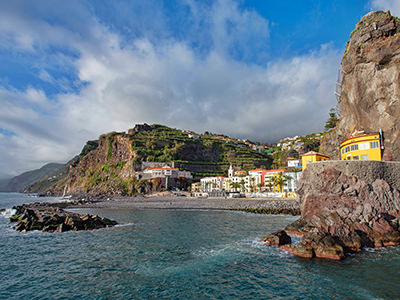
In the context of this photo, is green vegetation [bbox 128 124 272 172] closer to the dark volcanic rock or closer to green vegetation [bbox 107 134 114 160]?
green vegetation [bbox 107 134 114 160]

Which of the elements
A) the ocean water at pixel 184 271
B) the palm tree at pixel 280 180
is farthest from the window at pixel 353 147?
the palm tree at pixel 280 180

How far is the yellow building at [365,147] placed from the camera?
1139 inches

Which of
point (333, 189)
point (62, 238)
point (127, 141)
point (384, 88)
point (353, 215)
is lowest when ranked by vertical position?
point (62, 238)

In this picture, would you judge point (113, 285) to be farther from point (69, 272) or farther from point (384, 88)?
point (384, 88)

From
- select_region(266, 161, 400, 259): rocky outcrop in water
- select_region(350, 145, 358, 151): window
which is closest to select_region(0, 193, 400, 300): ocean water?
select_region(266, 161, 400, 259): rocky outcrop in water

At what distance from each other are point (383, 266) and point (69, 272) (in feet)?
61.2

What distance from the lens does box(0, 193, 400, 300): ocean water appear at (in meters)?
10.7

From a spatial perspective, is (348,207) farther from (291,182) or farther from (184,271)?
(291,182)

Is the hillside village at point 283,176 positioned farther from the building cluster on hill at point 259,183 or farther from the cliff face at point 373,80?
the cliff face at point 373,80

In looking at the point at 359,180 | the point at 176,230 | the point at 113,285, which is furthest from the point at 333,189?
the point at 113,285

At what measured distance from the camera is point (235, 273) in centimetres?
1294

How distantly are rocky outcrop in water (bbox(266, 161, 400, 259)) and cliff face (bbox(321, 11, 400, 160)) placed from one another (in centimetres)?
888

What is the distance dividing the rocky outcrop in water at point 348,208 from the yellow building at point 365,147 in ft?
19.5

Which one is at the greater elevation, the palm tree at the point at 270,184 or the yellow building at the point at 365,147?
the yellow building at the point at 365,147
